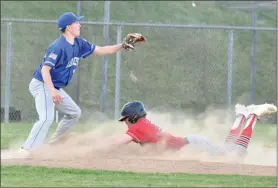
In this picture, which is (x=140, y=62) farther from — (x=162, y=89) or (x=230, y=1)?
(x=230, y=1)

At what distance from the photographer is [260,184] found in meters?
7.39

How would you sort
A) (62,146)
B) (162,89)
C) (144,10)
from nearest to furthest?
(62,146), (162,89), (144,10)

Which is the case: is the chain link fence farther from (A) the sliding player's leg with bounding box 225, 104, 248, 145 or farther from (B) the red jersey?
(B) the red jersey

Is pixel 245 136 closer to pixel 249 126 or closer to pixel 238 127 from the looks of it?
pixel 249 126

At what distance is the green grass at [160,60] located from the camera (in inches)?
619

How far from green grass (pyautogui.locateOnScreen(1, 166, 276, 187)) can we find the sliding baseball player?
1396 mm

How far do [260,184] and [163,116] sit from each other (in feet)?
22.6

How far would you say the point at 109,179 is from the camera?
7.53 meters

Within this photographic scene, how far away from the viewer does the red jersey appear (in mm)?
9266

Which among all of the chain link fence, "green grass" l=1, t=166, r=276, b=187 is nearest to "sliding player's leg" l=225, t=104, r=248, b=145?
"green grass" l=1, t=166, r=276, b=187

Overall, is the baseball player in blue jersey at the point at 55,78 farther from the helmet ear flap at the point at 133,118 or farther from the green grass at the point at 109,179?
the green grass at the point at 109,179

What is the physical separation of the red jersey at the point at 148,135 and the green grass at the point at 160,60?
227 inches

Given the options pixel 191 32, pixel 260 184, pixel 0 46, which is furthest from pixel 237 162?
pixel 0 46

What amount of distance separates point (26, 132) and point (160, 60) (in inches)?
169
